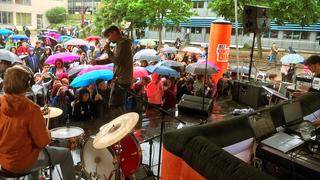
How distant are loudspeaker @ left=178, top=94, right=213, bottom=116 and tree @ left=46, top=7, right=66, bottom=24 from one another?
32.7m

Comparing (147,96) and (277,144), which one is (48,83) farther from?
(277,144)

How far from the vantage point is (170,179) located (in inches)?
110

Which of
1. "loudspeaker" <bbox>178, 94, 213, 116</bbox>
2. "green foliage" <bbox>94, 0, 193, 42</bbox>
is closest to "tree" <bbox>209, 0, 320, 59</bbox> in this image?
"green foliage" <bbox>94, 0, 193, 42</bbox>

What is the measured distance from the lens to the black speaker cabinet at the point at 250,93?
696 centimetres

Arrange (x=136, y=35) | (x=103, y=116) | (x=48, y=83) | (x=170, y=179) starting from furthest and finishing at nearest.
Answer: (x=136, y=35), (x=48, y=83), (x=103, y=116), (x=170, y=179)

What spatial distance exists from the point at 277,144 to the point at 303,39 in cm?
2617

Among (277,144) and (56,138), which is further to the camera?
(56,138)

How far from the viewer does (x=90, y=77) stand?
5691 mm

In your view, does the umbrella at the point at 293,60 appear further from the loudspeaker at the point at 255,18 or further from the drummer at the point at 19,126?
the drummer at the point at 19,126

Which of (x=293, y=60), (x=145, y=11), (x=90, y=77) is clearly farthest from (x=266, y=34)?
(x=90, y=77)

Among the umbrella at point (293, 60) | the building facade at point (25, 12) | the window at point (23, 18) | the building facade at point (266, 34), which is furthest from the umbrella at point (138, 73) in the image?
the window at point (23, 18)

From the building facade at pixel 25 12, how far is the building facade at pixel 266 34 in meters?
12.5

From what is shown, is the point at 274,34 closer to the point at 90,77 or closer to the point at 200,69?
the point at 200,69

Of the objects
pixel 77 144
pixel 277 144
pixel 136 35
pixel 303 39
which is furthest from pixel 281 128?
pixel 303 39
